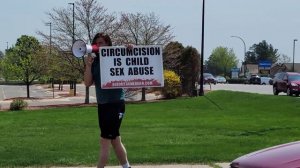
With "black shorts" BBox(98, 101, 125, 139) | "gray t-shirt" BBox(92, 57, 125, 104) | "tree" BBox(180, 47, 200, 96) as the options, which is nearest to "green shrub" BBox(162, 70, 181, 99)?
"tree" BBox(180, 47, 200, 96)

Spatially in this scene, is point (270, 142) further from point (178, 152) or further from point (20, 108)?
point (20, 108)

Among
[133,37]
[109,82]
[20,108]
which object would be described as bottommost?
[20,108]

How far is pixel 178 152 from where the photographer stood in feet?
31.5

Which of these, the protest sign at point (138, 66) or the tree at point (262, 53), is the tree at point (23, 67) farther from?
the tree at point (262, 53)

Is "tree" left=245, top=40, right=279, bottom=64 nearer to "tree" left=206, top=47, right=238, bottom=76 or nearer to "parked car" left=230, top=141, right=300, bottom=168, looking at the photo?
"tree" left=206, top=47, right=238, bottom=76

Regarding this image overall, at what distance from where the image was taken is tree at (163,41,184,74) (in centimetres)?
3659

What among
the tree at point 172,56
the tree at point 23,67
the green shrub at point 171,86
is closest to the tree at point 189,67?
the tree at point 172,56

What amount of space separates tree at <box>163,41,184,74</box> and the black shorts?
29272 millimetres

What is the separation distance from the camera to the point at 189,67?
37906 millimetres

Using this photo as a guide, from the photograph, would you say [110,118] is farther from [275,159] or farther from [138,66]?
[275,159]

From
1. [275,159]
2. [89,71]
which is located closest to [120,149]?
[89,71]

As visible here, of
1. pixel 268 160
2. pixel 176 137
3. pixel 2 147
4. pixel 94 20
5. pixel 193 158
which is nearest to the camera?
pixel 268 160

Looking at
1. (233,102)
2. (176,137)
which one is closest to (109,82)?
(176,137)

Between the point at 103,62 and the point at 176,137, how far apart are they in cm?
461
